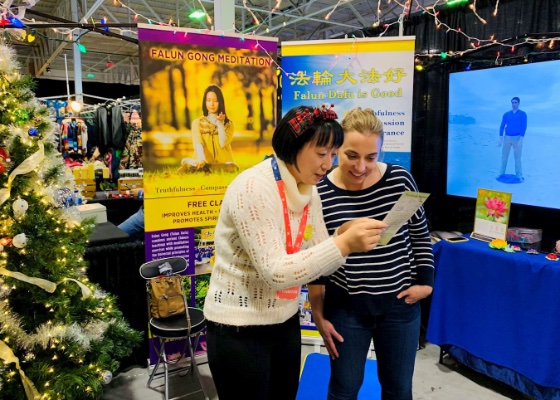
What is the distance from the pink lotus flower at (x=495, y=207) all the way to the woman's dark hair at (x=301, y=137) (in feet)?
6.35

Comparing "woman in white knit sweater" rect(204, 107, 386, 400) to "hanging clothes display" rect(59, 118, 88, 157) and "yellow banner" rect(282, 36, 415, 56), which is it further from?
"hanging clothes display" rect(59, 118, 88, 157)

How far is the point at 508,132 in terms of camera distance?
9.52ft

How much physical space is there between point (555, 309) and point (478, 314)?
47 centimetres

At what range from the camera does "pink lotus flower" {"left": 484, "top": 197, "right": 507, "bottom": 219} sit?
268 cm

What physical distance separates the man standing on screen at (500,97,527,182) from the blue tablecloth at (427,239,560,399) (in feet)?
2.06

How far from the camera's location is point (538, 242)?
8.55 ft

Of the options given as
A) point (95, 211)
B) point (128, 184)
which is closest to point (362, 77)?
point (95, 211)

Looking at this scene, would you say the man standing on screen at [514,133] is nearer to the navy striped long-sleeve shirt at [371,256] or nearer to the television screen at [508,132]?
the television screen at [508,132]

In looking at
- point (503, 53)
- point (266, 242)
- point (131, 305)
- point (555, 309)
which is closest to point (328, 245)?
point (266, 242)

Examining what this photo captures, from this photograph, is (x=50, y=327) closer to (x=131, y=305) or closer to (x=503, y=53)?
(x=131, y=305)

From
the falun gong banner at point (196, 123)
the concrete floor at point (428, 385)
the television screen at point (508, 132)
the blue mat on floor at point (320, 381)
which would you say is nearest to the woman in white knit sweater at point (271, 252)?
the blue mat on floor at point (320, 381)

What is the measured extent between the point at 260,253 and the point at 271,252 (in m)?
0.03

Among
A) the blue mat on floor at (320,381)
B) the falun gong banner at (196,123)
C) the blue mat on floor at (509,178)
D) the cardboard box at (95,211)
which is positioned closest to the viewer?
the blue mat on floor at (320,381)

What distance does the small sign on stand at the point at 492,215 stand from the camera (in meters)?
2.67
